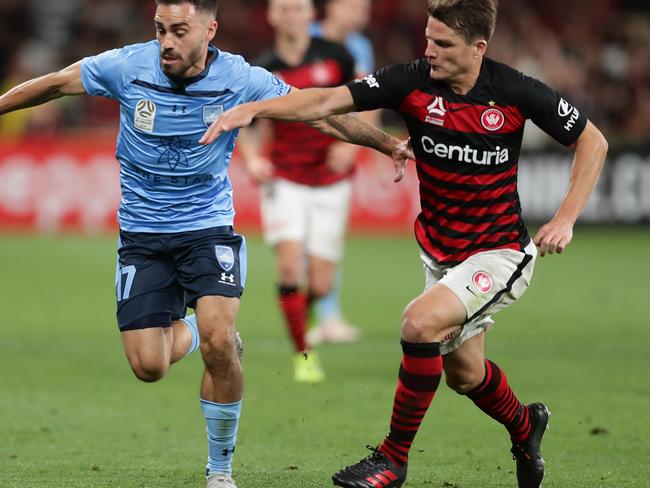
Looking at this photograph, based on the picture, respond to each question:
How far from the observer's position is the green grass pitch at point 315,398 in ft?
20.6

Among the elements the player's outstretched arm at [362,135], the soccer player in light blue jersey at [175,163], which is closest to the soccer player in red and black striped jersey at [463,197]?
the player's outstretched arm at [362,135]

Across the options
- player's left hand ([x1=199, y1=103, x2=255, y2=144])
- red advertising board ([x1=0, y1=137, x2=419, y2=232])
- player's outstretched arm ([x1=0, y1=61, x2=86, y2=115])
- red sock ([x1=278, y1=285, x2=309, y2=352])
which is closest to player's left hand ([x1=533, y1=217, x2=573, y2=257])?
player's left hand ([x1=199, y1=103, x2=255, y2=144])

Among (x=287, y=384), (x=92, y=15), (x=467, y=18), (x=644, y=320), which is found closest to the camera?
(x=467, y=18)

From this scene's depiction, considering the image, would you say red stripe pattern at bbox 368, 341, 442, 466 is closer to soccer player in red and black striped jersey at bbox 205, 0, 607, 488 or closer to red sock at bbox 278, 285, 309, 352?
soccer player in red and black striped jersey at bbox 205, 0, 607, 488

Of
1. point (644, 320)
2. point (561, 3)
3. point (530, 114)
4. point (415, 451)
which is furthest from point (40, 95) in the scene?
point (561, 3)

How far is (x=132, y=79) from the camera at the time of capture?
5.97m

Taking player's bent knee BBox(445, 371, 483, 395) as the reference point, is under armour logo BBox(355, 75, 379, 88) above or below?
above

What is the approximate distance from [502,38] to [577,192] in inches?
736

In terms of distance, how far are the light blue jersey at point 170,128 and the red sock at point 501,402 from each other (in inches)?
59.0

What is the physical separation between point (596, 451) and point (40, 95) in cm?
348

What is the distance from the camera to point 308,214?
33.2ft

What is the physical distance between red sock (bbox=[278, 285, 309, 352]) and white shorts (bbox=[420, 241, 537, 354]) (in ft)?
11.7

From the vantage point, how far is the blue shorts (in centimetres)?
594

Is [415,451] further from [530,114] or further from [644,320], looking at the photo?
[644,320]
